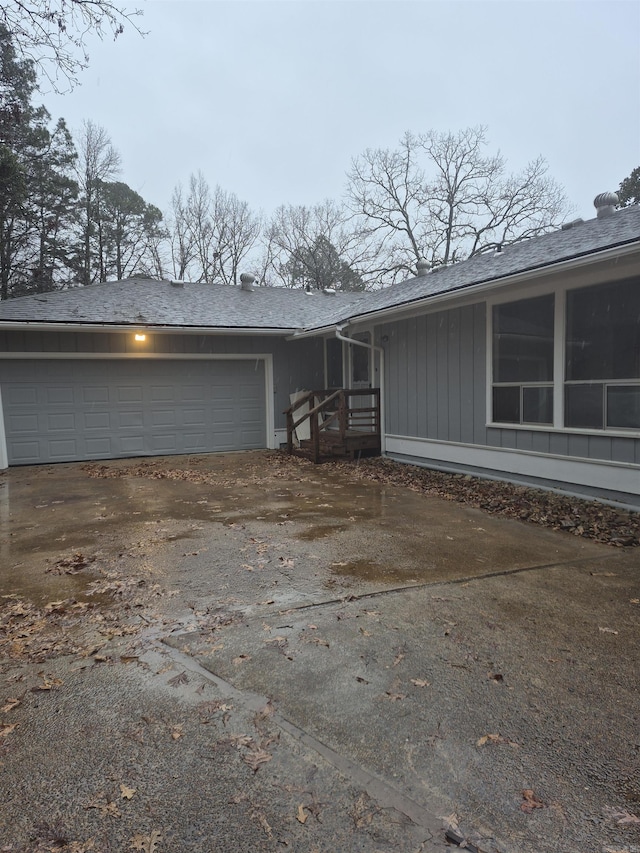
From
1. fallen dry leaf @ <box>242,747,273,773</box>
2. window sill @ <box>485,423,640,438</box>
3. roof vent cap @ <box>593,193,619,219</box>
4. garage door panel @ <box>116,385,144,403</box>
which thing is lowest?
fallen dry leaf @ <box>242,747,273,773</box>

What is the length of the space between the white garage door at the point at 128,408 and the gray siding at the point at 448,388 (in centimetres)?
357

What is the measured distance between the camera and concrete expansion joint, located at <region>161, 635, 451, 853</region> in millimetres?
1626

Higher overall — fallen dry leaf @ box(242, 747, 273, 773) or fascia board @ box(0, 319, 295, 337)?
fascia board @ box(0, 319, 295, 337)

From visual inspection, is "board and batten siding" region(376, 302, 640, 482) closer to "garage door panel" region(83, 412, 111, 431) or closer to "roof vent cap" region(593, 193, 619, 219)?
"roof vent cap" region(593, 193, 619, 219)

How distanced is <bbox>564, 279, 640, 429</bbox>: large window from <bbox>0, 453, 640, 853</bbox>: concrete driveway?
2041 millimetres

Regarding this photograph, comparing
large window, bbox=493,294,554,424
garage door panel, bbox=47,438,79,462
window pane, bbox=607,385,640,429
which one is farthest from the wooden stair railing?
garage door panel, bbox=47,438,79,462

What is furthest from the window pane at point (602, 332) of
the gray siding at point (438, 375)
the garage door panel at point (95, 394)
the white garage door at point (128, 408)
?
the garage door panel at point (95, 394)

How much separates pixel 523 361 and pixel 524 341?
0.90ft

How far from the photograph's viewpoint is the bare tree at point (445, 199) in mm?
22875

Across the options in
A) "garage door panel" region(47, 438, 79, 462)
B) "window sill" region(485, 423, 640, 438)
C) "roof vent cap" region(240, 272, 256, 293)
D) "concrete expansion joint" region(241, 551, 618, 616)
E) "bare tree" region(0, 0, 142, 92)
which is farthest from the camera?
"roof vent cap" region(240, 272, 256, 293)

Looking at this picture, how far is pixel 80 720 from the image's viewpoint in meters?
2.23

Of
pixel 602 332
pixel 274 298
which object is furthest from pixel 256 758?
pixel 274 298

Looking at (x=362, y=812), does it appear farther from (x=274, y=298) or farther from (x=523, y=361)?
(x=274, y=298)

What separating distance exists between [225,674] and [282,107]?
30905 millimetres
